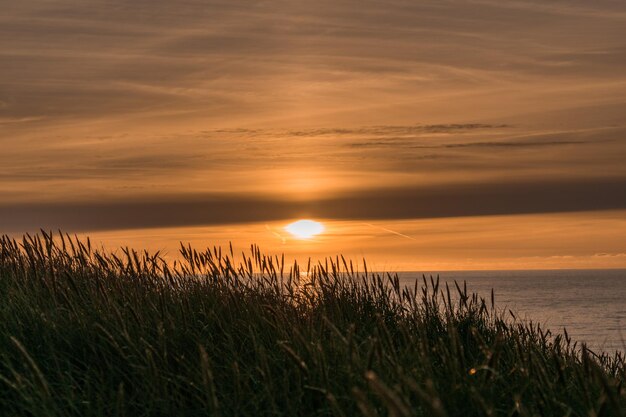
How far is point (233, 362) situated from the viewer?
18.6 ft

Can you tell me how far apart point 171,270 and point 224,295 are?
5.53 feet

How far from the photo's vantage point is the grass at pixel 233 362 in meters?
4.63

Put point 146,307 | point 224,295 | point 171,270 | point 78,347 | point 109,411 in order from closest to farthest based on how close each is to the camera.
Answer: point 109,411
point 78,347
point 146,307
point 224,295
point 171,270

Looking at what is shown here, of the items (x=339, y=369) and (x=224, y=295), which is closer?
(x=339, y=369)

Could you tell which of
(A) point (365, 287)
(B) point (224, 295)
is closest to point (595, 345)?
(A) point (365, 287)

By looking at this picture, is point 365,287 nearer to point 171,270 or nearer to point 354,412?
point 171,270

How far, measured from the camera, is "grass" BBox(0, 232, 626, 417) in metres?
4.63

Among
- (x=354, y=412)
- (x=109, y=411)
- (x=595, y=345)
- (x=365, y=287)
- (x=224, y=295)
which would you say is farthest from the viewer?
(x=595, y=345)

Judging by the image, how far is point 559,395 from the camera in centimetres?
512

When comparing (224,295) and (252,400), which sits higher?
(224,295)

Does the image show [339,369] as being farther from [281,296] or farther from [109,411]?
[281,296]

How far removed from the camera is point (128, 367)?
6.03 m

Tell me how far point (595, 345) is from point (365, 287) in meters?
46.8

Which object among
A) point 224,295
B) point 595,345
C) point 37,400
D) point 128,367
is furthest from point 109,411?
point 595,345
